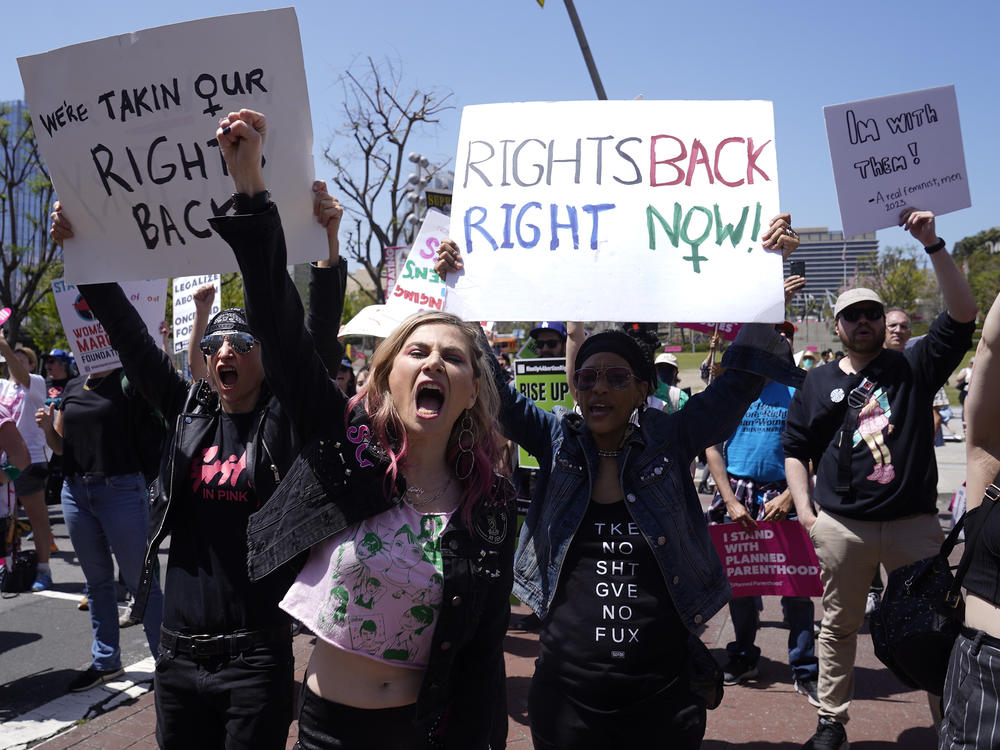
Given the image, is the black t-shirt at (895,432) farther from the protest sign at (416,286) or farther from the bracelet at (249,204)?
the bracelet at (249,204)

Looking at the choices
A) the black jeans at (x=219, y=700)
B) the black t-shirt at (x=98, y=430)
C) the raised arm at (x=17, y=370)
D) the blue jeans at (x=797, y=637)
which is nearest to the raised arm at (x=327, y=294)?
the black jeans at (x=219, y=700)

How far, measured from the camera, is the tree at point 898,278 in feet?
167

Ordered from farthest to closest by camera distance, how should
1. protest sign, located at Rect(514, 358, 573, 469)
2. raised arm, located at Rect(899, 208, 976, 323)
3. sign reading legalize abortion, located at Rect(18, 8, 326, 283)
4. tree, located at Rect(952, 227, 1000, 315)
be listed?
tree, located at Rect(952, 227, 1000, 315), protest sign, located at Rect(514, 358, 573, 469), raised arm, located at Rect(899, 208, 976, 323), sign reading legalize abortion, located at Rect(18, 8, 326, 283)

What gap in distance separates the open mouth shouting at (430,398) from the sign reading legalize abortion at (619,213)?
66 centimetres

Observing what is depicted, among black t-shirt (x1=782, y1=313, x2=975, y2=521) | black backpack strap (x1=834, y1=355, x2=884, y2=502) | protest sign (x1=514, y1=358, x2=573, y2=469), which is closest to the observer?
black t-shirt (x1=782, y1=313, x2=975, y2=521)

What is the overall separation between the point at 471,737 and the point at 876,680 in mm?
3808

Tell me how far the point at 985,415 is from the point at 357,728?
1836 mm

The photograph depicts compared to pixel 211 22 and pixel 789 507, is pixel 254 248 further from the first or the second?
pixel 789 507

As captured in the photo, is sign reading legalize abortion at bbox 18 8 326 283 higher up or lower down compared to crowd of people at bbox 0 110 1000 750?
higher up

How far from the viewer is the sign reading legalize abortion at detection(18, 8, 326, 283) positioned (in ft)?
8.66

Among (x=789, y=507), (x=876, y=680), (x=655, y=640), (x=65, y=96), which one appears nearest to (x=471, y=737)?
(x=655, y=640)

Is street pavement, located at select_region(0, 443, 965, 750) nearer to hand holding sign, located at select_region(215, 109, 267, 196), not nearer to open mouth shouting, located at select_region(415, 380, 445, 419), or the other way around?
open mouth shouting, located at select_region(415, 380, 445, 419)

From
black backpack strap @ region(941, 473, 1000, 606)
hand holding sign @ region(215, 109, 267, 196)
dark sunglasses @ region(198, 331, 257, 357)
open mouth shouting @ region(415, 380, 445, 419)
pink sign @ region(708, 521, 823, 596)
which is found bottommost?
pink sign @ region(708, 521, 823, 596)

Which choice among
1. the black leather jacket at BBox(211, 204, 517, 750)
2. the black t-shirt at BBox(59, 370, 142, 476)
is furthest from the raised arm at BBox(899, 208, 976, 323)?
the black t-shirt at BBox(59, 370, 142, 476)
